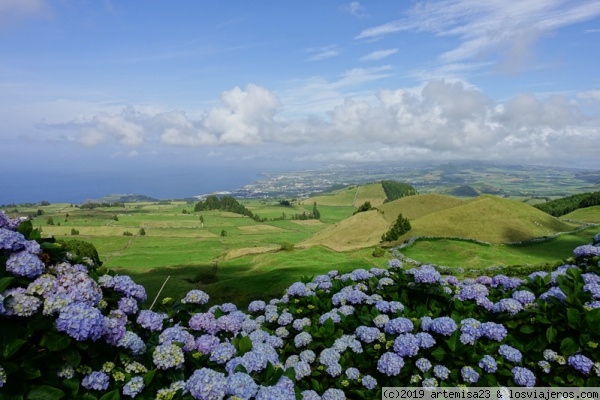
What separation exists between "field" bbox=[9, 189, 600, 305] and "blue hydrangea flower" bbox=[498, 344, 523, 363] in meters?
7.40

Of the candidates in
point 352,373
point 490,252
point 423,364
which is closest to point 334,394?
point 352,373

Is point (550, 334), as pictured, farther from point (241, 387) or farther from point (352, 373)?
point (241, 387)

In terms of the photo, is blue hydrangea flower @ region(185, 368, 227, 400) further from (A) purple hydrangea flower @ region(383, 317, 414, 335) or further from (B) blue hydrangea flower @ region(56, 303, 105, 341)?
(A) purple hydrangea flower @ region(383, 317, 414, 335)

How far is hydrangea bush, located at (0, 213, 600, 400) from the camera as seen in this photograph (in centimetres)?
416

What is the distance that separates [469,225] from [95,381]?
64898mm

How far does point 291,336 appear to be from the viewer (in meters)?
7.29

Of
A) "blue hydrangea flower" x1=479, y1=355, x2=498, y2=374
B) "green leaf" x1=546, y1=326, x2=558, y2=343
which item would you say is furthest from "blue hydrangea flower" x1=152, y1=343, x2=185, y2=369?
"green leaf" x1=546, y1=326, x2=558, y2=343

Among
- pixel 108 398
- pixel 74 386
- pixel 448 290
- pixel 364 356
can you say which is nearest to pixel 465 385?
pixel 364 356

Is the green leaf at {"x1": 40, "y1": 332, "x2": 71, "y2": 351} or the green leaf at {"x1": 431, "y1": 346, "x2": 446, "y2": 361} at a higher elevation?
the green leaf at {"x1": 40, "y1": 332, "x2": 71, "y2": 351}

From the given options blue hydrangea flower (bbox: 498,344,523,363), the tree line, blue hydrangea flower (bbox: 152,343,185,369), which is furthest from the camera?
the tree line

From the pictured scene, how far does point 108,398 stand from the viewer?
411 centimetres

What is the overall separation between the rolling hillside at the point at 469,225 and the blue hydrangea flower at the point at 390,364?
54.5 metres

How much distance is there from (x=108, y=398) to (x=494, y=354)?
5505mm

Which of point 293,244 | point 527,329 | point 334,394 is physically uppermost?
point 527,329
